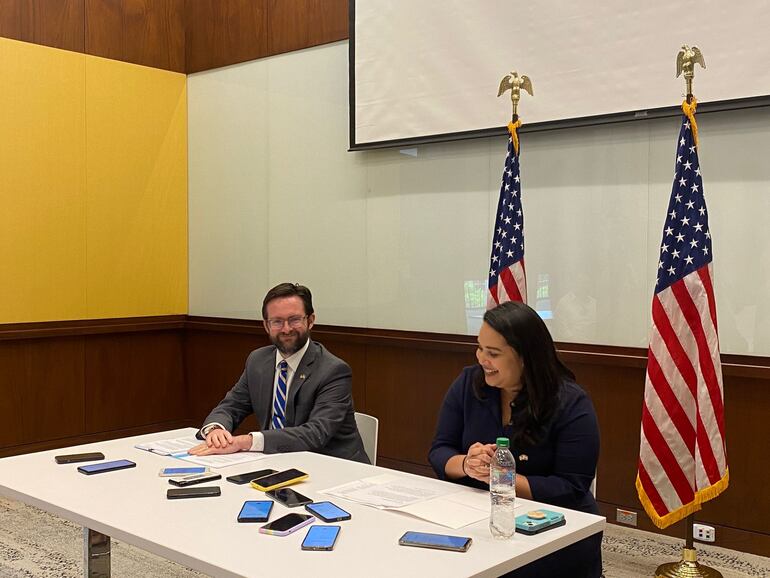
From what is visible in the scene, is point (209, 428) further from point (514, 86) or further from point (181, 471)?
point (514, 86)

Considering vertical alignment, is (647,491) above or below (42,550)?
above

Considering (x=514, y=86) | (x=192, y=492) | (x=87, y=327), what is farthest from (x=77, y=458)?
(x=87, y=327)

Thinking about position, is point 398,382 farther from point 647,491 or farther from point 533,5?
point 533,5

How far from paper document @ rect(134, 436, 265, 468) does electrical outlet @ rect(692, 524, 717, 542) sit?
2369 millimetres

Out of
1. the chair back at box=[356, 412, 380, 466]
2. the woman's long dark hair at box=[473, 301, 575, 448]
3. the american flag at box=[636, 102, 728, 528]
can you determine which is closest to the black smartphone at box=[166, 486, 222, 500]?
the woman's long dark hair at box=[473, 301, 575, 448]

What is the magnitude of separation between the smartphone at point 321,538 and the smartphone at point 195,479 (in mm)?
647

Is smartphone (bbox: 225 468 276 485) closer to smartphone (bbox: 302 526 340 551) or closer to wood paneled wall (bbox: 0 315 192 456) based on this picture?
smartphone (bbox: 302 526 340 551)

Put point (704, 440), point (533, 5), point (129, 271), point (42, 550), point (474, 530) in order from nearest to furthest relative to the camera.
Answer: point (474, 530)
point (704, 440)
point (42, 550)
point (533, 5)
point (129, 271)

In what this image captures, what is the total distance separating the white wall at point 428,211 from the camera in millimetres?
4246

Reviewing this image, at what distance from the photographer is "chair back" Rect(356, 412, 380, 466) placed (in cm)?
365

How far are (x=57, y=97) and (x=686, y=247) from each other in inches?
175

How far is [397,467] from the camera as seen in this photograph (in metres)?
5.57

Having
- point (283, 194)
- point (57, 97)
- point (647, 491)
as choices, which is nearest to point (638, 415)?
point (647, 491)

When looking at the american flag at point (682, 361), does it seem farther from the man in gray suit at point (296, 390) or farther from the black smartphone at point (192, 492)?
the black smartphone at point (192, 492)
